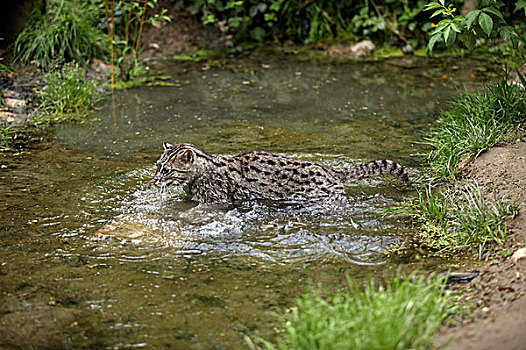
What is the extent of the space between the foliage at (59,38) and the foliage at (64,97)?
65cm

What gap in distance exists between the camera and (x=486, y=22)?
6281 mm

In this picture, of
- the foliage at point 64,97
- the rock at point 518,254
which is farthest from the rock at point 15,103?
the rock at point 518,254

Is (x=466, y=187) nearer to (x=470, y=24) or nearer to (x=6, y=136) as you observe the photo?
(x=470, y=24)

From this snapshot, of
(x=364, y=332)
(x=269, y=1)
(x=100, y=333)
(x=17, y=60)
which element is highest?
(x=269, y=1)

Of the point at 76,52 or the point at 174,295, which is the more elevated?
the point at 76,52

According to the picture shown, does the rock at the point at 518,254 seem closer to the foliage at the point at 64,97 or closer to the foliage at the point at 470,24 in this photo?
the foliage at the point at 470,24

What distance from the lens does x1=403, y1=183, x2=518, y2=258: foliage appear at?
576 centimetres

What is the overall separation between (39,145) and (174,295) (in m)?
4.84

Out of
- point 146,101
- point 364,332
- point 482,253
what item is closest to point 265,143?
point 146,101

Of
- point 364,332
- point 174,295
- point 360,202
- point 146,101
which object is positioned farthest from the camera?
point 146,101

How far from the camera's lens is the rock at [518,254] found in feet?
17.0

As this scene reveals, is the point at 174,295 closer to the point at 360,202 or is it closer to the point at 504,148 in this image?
the point at 360,202

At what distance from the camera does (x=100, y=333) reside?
4.60 metres

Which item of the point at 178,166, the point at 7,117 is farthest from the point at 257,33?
the point at 178,166
